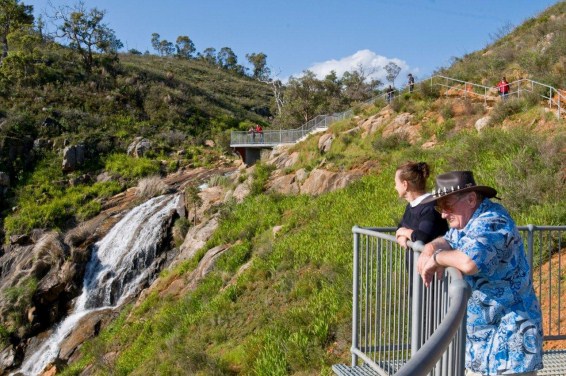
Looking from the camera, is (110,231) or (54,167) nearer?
(110,231)

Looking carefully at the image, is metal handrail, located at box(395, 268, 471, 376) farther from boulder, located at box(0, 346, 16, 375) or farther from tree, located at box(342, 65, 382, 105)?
tree, located at box(342, 65, 382, 105)

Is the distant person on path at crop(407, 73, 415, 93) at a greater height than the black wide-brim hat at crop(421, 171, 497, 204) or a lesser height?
greater

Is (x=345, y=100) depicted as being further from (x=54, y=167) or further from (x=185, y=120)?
(x=54, y=167)

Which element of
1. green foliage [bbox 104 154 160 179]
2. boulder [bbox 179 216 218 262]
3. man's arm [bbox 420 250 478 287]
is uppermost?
green foliage [bbox 104 154 160 179]

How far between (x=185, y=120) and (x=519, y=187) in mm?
43302

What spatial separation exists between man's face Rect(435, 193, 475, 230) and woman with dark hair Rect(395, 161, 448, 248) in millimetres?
572

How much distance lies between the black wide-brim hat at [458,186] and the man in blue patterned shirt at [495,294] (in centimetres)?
2

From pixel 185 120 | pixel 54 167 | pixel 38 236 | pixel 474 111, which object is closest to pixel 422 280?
pixel 474 111

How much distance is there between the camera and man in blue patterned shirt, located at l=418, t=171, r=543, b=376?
283 centimetres

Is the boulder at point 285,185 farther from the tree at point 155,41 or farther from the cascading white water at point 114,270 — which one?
the tree at point 155,41

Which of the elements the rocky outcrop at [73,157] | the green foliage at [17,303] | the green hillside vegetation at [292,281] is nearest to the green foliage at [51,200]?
the rocky outcrop at [73,157]

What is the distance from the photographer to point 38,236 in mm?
25656

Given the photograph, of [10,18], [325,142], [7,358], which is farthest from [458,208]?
[10,18]

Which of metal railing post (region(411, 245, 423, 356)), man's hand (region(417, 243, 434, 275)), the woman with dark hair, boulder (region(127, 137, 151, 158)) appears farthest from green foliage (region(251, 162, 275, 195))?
man's hand (region(417, 243, 434, 275))
